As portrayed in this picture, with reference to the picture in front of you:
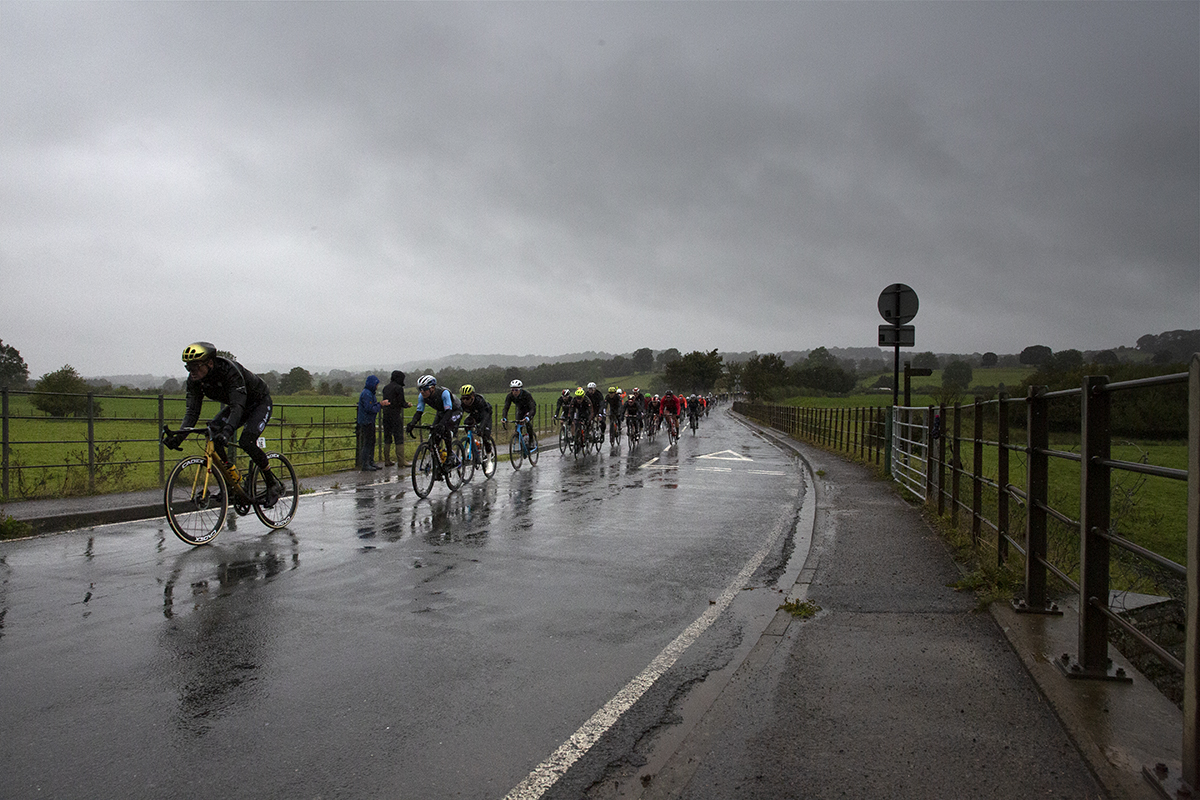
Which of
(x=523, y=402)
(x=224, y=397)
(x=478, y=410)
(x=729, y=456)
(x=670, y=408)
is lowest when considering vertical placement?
(x=729, y=456)

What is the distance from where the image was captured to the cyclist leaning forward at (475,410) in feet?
46.6

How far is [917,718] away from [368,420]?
47.0 ft

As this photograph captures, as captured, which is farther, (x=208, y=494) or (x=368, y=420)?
(x=368, y=420)

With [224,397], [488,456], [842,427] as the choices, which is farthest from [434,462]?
[842,427]

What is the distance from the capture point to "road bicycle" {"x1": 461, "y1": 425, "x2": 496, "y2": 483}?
557 inches

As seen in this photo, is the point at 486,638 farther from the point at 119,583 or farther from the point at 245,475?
the point at 245,475

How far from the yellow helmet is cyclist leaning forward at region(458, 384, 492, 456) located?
20.1 feet

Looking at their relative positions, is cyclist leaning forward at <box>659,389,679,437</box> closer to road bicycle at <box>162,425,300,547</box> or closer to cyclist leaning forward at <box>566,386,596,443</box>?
cyclist leaning forward at <box>566,386,596,443</box>

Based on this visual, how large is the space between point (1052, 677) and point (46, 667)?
212 inches

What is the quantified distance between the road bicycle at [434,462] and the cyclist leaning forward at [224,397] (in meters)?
3.31

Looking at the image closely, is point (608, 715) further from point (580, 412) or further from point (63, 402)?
point (580, 412)

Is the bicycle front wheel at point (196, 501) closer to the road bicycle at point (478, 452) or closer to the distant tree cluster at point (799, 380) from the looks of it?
the road bicycle at point (478, 452)

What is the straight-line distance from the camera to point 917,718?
371 cm

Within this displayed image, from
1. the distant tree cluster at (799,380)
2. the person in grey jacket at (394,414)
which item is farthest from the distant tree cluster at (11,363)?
the distant tree cluster at (799,380)
